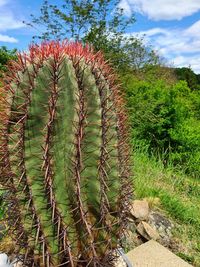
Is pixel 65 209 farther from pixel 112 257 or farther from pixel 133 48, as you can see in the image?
pixel 133 48

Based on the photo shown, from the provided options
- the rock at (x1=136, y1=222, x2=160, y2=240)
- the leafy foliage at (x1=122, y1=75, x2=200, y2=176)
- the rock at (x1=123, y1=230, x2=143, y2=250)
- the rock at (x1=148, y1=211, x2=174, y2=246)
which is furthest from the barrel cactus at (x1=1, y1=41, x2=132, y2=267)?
the leafy foliage at (x1=122, y1=75, x2=200, y2=176)

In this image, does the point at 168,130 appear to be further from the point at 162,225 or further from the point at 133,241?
the point at 133,241

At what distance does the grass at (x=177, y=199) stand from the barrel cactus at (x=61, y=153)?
1.97m

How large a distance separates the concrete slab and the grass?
518 millimetres

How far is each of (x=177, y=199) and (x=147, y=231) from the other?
76 cm

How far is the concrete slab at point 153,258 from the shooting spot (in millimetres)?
3041

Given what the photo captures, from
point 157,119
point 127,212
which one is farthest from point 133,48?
point 127,212

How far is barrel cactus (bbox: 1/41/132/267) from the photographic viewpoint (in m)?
1.84

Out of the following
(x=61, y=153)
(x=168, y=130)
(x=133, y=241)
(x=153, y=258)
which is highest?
(x=61, y=153)

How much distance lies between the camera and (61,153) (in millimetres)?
1854

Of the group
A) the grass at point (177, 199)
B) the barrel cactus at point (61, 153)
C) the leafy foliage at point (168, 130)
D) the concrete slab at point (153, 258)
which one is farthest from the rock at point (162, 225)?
the leafy foliage at point (168, 130)

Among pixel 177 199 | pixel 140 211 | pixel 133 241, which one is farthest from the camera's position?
pixel 177 199

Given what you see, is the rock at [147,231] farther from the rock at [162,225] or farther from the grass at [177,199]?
the grass at [177,199]

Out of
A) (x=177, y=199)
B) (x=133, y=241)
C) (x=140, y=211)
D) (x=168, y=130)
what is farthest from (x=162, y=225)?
(x=168, y=130)
